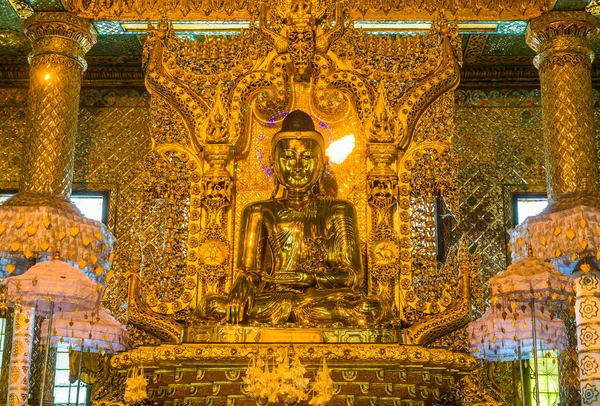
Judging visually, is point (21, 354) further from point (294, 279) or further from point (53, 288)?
point (294, 279)

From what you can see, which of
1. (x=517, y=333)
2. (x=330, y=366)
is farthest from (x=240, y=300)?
(x=517, y=333)

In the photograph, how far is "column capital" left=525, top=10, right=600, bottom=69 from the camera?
957 cm

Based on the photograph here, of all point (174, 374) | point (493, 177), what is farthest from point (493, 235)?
point (174, 374)

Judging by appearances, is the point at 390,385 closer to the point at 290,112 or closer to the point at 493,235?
the point at 290,112

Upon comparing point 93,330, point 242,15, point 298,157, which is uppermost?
point 242,15

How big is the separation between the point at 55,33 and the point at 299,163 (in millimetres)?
3281

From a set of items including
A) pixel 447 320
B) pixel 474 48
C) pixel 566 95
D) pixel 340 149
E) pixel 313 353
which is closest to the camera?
pixel 313 353

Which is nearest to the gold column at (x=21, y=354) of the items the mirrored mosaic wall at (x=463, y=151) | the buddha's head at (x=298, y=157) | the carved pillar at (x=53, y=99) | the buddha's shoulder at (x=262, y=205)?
the carved pillar at (x=53, y=99)

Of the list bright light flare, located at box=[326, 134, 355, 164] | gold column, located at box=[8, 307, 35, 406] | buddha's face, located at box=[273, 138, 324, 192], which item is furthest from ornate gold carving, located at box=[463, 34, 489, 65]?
gold column, located at box=[8, 307, 35, 406]

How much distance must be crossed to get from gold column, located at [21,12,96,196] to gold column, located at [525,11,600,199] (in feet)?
15.8

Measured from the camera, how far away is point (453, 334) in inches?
304

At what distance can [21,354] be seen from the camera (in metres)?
8.00

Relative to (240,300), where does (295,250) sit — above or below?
above

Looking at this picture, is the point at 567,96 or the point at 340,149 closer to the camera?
the point at 340,149
